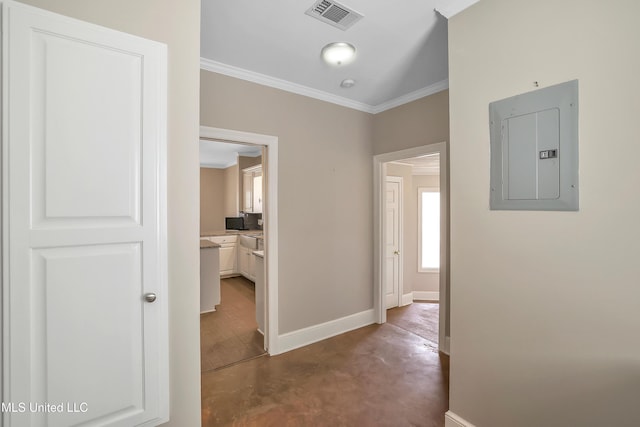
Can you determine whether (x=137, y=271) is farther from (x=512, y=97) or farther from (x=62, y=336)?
(x=512, y=97)

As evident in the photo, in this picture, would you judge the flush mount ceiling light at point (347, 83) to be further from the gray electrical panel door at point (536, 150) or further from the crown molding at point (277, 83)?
the gray electrical panel door at point (536, 150)

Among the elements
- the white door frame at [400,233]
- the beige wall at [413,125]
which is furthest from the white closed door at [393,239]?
the beige wall at [413,125]

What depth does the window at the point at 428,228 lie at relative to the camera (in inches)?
203

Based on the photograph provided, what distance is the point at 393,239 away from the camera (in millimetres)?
4496

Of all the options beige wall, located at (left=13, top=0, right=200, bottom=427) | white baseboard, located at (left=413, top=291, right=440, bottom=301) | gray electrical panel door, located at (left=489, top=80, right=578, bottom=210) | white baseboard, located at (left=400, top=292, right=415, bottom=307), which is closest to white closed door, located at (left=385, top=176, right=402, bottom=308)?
white baseboard, located at (left=400, top=292, right=415, bottom=307)

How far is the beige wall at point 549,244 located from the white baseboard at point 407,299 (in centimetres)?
281

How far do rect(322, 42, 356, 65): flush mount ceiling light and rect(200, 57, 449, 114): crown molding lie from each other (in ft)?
2.26

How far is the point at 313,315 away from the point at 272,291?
0.62m

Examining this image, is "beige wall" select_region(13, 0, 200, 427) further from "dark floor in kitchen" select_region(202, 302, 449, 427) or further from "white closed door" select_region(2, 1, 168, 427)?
"dark floor in kitchen" select_region(202, 302, 449, 427)

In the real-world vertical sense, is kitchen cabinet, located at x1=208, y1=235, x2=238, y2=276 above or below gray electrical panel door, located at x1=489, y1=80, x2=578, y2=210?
below

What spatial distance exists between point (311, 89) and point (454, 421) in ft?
10.2

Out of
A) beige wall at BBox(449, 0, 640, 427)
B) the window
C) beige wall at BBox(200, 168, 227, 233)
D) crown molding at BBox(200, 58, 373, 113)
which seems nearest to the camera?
beige wall at BBox(449, 0, 640, 427)

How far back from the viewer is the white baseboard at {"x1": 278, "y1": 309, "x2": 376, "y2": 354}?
3010mm

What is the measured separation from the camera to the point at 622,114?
4.09 feet
